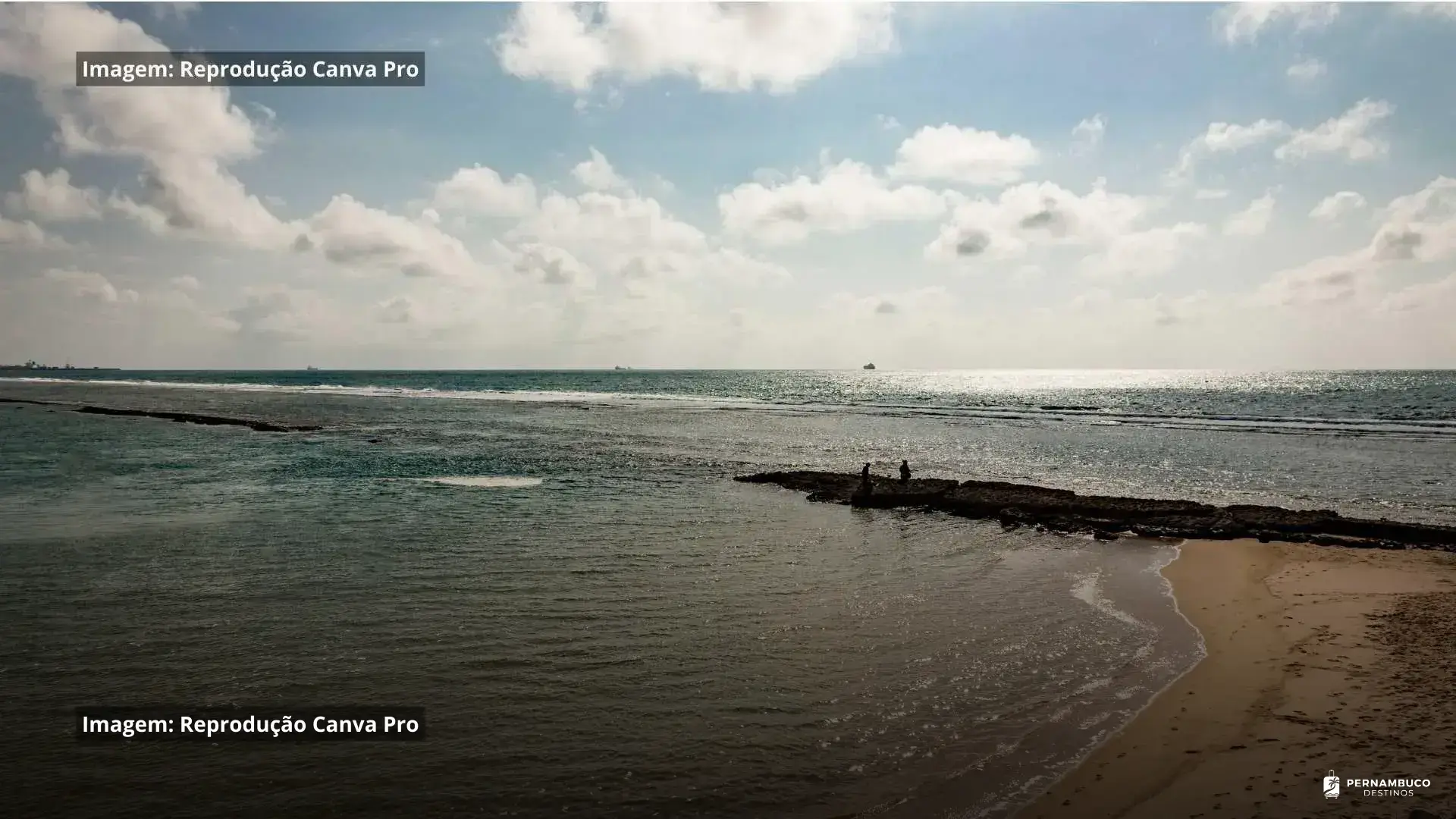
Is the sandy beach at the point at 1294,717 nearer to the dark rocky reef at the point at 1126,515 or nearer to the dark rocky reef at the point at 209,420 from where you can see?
the dark rocky reef at the point at 1126,515

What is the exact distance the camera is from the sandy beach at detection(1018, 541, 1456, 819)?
9047 millimetres

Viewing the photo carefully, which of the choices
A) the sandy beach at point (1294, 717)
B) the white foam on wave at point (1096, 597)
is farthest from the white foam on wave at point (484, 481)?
the sandy beach at point (1294, 717)

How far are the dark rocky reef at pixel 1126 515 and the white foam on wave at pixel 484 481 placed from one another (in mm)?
12986

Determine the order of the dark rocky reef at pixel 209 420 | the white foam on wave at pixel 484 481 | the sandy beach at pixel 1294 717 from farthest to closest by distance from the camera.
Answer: the dark rocky reef at pixel 209 420
the white foam on wave at pixel 484 481
the sandy beach at pixel 1294 717

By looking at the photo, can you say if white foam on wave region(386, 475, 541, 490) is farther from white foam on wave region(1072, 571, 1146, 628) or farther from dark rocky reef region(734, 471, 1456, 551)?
white foam on wave region(1072, 571, 1146, 628)

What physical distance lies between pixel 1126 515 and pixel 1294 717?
59.1 feet

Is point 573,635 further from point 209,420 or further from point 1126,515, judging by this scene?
point 209,420

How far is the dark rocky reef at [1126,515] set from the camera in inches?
969

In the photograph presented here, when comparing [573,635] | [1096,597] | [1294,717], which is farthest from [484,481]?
[1294,717]

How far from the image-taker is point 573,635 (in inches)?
572

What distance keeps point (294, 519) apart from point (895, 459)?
34870 millimetres

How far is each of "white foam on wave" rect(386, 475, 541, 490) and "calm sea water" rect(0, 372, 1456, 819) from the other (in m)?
0.28

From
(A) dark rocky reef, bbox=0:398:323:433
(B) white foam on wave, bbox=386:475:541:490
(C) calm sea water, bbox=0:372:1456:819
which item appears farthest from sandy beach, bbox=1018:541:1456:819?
(A) dark rocky reef, bbox=0:398:323:433

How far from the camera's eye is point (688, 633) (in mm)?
14789
